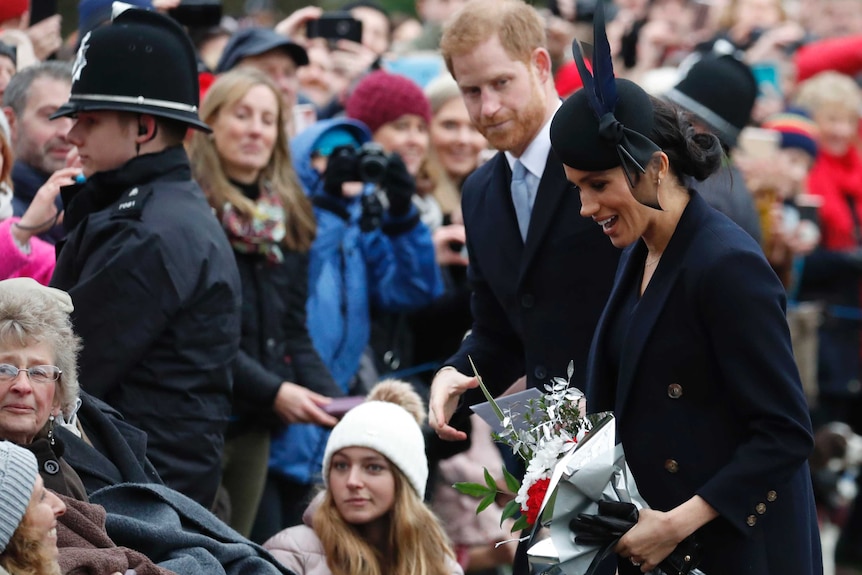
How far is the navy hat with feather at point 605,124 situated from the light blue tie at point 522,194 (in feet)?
3.60

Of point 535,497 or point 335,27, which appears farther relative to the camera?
point 335,27

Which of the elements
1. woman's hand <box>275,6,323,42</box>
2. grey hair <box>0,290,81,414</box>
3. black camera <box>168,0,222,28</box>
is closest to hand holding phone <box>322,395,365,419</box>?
grey hair <box>0,290,81,414</box>

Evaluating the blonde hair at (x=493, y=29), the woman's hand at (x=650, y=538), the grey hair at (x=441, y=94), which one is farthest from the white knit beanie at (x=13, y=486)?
the grey hair at (x=441, y=94)

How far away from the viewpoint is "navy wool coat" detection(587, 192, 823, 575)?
3.73 m

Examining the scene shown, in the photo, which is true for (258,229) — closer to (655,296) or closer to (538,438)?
(538,438)

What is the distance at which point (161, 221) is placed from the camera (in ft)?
16.0

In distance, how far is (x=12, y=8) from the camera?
6.73 m

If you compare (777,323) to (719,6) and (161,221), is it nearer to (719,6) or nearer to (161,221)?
(161,221)

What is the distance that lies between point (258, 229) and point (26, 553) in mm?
2779

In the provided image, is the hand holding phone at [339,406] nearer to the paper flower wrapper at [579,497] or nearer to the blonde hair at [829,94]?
the paper flower wrapper at [579,497]

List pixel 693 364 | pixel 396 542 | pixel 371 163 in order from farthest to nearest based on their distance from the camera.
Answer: pixel 371 163 < pixel 396 542 < pixel 693 364

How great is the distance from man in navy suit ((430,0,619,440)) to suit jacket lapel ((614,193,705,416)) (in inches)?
31.4

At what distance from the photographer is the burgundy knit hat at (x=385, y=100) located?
7.46 meters

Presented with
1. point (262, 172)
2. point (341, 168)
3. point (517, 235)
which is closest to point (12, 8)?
point (262, 172)
